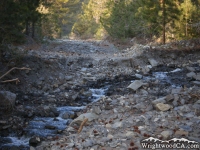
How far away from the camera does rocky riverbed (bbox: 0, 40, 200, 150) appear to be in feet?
21.5

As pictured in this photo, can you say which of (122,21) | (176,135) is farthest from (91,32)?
(176,135)

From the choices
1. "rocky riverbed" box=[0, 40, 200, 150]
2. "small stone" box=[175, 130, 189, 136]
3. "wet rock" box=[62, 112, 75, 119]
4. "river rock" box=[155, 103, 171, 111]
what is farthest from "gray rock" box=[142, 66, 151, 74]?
"small stone" box=[175, 130, 189, 136]

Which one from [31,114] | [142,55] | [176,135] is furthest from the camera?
[142,55]

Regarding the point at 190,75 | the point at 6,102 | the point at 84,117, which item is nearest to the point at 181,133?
the point at 84,117

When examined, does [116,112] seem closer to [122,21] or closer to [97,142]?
[97,142]

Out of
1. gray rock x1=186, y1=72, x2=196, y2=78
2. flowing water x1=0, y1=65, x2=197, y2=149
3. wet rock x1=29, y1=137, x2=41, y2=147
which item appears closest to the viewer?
wet rock x1=29, y1=137, x2=41, y2=147

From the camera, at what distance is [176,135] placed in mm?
5992

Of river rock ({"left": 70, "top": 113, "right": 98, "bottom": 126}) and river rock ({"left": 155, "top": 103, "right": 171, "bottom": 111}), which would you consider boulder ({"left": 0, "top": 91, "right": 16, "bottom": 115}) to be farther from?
river rock ({"left": 155, "top": 103, "right": 171, "bottom": 111})

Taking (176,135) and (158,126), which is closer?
(176,135)

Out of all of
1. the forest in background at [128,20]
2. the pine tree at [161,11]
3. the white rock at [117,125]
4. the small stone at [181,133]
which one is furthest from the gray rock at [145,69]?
the small stone at [181,133]

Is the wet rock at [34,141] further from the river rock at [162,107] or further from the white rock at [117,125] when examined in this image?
the river rock at [162,107]

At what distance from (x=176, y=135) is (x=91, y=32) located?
37.5 meters

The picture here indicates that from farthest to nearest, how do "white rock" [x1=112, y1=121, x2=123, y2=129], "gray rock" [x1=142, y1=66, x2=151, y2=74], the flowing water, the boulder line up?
"gray rock" [x1=142, y1=66, x2=151, y2=74] < the boulder < the flowing water < "white rock" [x1=112, y1=121, x2=123, y2=129]

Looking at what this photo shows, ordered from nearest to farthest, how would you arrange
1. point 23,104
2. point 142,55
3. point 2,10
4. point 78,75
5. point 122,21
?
point 23,104, point 2,10, point 78,75, point 142,55, point 122,21
